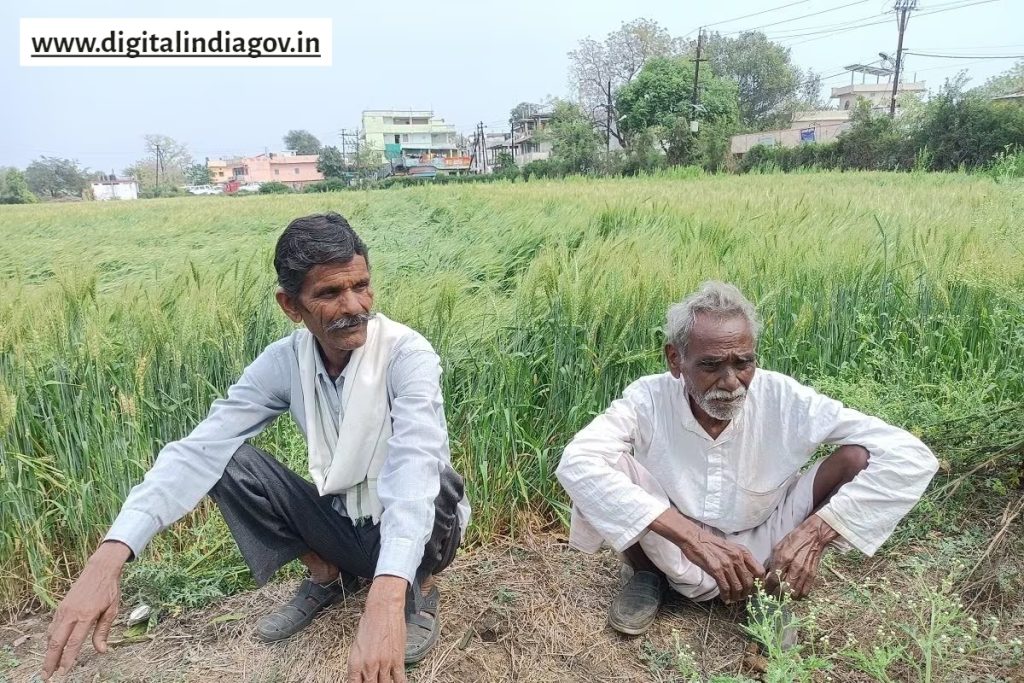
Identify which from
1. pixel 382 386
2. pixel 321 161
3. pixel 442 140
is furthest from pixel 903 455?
pixel 442 140

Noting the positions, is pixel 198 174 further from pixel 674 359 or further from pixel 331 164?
pixel 674 359

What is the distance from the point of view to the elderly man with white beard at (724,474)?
5.46 ft

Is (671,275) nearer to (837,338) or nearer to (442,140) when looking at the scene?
(837,338)

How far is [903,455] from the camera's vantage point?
164 cm

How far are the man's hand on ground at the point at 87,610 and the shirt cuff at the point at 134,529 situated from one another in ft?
0.05

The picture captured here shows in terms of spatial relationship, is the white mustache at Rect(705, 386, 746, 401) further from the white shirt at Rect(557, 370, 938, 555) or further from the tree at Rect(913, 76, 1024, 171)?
the tree at Rect(913, 76, 1024, 171)

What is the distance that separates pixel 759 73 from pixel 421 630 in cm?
7055

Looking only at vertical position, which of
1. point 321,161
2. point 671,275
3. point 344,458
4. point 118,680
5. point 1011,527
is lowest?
point 118,680

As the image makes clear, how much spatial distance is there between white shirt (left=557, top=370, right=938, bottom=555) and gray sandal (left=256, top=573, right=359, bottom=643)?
2.42 feet

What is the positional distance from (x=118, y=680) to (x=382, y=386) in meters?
1.06

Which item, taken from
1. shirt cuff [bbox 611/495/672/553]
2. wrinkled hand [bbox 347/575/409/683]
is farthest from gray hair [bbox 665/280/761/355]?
wrinkled hand [bbox 347/575/409/683]

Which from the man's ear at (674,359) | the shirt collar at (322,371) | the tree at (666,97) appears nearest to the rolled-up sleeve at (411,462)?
the shirt collar at (322,371)

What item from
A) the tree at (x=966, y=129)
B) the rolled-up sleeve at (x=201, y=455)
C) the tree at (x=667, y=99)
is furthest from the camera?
the tree at (x=667, y=99)

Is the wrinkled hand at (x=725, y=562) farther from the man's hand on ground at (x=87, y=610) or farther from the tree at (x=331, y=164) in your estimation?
the tree at (x=331, y=164)
